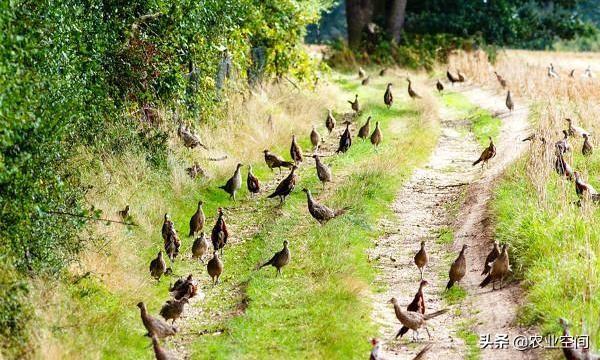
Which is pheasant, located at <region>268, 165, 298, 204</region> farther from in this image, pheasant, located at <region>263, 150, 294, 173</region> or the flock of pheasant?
pheasant, located at <region>263, 150, 294, 173</region>

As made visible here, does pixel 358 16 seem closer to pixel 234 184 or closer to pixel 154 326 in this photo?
pixel 234 184

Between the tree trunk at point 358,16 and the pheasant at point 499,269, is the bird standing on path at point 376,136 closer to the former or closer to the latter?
the pheasant at point 499,269

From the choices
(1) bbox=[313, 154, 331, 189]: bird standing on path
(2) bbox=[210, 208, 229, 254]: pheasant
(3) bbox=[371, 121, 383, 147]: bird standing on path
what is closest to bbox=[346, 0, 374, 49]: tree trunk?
(3) bbox=[371, 121, 383, 147]: bird standing on path

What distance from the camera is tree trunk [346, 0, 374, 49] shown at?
134 ft

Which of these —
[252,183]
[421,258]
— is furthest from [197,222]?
[421,258]

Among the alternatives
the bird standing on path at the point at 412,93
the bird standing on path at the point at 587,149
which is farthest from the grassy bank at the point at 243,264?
the bird standing on path at the point at 412,93

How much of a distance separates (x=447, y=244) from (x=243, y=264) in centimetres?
326

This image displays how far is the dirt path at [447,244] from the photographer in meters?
10.6

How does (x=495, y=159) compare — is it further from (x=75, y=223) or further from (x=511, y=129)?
(x=75, y=223)

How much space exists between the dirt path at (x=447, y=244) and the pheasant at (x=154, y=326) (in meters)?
2.48

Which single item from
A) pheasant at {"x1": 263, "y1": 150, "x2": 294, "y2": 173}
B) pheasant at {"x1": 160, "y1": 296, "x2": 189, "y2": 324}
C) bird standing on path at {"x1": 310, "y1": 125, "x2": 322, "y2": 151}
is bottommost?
bird standing on path at {"x1": 310, "y1": 125, "x2": 322, "y2": 151}

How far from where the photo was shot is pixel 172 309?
10.7 meters

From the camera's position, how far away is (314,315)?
35.8ft

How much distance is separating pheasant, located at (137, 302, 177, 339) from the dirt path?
248cm
